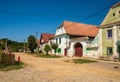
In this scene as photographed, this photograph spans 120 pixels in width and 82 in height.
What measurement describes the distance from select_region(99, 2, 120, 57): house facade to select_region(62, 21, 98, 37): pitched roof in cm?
1246

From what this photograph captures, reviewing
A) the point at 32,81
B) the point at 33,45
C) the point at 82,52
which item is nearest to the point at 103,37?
the point at 82,52

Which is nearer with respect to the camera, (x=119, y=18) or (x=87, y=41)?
(x=119, y=18)

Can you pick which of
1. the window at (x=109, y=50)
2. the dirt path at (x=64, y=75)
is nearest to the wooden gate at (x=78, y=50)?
the window at (x=109, y=50)

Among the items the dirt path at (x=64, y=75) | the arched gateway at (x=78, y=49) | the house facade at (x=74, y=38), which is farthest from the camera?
the arched gateway at (x=78, y=49)

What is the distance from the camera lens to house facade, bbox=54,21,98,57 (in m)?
32.6

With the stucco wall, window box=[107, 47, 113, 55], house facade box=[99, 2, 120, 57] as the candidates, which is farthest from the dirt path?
the stucco wall

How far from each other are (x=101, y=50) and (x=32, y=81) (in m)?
20.8

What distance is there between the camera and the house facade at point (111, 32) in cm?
2472

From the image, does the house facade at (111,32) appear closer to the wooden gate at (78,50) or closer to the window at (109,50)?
the window at (109,50)

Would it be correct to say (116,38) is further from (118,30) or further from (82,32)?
(82,32)

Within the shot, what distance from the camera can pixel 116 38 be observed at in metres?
24.7

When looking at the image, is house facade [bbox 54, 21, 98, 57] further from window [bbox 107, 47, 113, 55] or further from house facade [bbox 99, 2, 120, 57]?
window [bbox 107, 47, 113, 55]

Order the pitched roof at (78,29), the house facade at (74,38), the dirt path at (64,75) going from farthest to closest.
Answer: the pitched roof at (78,29) → the house facade at (74,38) → the dirt path at (64,75)

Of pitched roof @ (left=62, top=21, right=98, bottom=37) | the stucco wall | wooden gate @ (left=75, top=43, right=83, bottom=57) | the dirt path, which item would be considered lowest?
the dirt path
